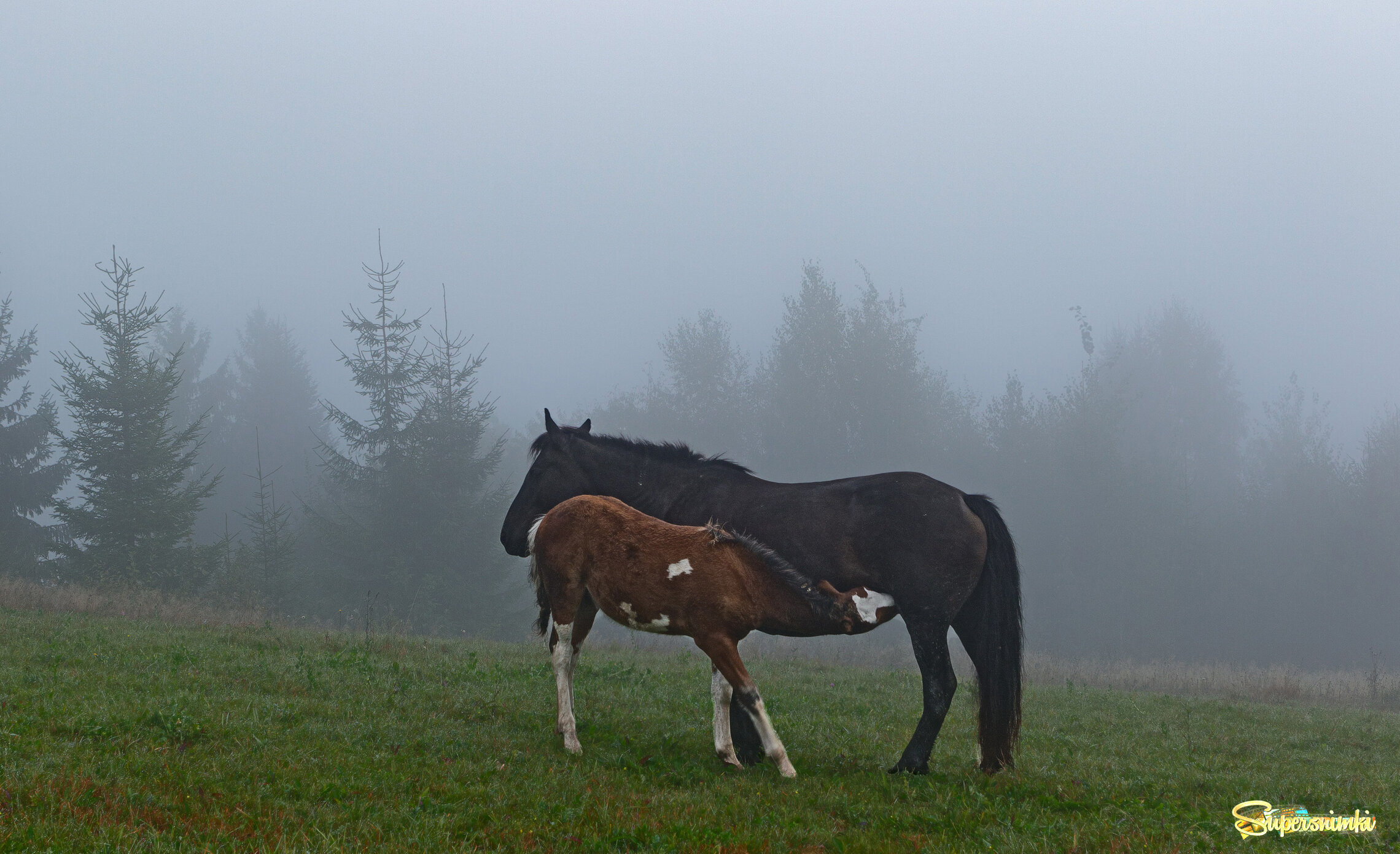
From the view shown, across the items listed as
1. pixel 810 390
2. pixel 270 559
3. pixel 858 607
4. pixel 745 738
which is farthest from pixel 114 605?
pixel 810 390

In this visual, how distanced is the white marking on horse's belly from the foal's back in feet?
2.33

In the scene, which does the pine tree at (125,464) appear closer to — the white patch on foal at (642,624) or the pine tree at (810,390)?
the white patch on foal at (642,624)

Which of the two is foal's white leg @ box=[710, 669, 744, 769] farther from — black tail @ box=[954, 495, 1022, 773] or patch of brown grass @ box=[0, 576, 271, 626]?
patch of brown grass @ box=[0, 576, 271, 626]

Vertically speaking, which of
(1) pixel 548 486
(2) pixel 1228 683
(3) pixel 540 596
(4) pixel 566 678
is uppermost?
(1) pixel 548 486

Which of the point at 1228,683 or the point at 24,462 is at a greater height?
the point at 24,462

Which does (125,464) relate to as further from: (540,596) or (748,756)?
(748,756)

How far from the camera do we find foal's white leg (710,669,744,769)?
7000 mm

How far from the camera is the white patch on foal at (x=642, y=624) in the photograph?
7.17 meters

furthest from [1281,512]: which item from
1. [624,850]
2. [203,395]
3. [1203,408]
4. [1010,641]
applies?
[203,395]

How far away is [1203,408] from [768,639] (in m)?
45.9

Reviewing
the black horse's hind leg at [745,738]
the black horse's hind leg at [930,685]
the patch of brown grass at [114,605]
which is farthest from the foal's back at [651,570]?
the patch of brown grass at [114,605]

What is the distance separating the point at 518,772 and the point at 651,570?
1900 mm

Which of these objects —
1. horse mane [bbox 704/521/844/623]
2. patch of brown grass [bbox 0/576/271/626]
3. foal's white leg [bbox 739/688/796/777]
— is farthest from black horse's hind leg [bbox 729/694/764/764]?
patch of brown grass [bbox 0/576/271/626]

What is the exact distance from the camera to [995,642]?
7.55 meters
